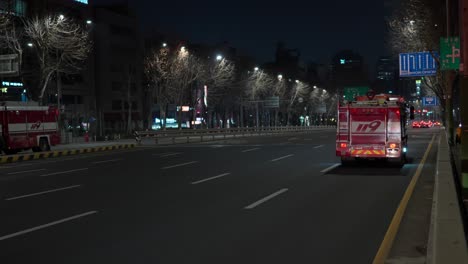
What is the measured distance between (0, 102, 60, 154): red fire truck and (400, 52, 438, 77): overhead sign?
26702 mm

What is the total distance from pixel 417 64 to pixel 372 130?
2554 centimetres

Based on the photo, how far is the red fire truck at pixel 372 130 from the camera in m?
19.9

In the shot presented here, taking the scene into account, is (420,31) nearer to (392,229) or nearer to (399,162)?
(399,162)

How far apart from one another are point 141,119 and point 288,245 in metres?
82.1

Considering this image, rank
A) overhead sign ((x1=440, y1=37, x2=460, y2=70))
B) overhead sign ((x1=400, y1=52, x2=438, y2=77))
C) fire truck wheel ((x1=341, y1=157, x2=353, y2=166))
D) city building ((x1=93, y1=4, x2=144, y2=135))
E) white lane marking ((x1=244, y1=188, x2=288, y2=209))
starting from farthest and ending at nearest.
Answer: city building ((x1=93, y1=4, x2=144, y2=135)) < overhead sign ((x1=400, y1=52, x2=438, y2=77)) < overhead sign ((x1=440, y1=37, x2=460, y2=70)) < fire truck wheel ((x1=341, y1=157, x2=353, y2=166)) < white lane marking ((x1=244, y1=188, x2=288, y2=209))

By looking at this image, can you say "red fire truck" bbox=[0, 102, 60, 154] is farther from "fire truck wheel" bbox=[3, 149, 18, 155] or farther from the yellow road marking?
the yellow road marking

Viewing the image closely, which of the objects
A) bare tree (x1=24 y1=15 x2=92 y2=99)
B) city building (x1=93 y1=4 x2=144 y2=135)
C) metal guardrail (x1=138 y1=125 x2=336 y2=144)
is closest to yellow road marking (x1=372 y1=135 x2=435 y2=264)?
bare tree (x1=24 y1=15 x2=92 y2=99)

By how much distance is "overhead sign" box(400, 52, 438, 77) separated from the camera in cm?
4269

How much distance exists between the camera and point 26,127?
1252 inches

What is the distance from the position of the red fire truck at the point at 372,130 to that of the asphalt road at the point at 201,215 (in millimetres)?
798

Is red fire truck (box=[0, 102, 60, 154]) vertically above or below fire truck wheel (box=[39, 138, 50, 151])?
above

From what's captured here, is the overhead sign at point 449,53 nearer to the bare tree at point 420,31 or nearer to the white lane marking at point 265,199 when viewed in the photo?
the bare tree at point 420,31

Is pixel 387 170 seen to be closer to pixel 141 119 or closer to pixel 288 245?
pixel 288 245

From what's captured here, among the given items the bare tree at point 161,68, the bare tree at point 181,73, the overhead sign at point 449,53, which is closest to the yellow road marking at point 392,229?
the overhead sign at point 449,53
